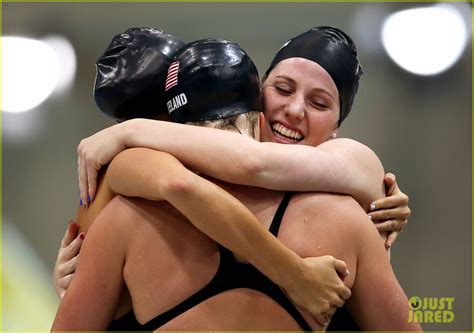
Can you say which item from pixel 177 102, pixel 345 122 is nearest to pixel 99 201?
pixel 177 102

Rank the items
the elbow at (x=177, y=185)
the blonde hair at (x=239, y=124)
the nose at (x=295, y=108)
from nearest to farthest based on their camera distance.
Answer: the elbow at (x=177, y=185) → the blonde hair at (x=239, y=124) → the nose at (x=295, y=108)

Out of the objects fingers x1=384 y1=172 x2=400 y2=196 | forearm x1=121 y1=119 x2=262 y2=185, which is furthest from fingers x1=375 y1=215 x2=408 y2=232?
forearm x1=121 y1=119 x2=262 y2=185

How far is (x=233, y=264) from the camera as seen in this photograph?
1.88 meters

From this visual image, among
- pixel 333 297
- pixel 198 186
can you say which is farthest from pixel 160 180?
pixel 333 297

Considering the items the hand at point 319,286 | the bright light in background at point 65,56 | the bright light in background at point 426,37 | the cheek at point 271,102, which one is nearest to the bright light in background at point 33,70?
the bright light in background at point 65,56

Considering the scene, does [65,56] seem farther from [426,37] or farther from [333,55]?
[333,55]

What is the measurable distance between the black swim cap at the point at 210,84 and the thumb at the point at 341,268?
57 centimetres

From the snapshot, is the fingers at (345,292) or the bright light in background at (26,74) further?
the bright light in background at (26,74)

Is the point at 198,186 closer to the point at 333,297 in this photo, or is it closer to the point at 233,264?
the point at 233,264

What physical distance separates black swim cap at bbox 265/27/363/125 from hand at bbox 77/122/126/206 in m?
0.81

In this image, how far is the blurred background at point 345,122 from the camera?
578 cm

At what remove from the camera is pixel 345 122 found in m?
5.92

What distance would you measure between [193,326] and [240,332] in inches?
5.2

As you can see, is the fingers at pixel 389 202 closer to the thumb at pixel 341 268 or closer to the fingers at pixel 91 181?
the thumb at pixel 341 268
